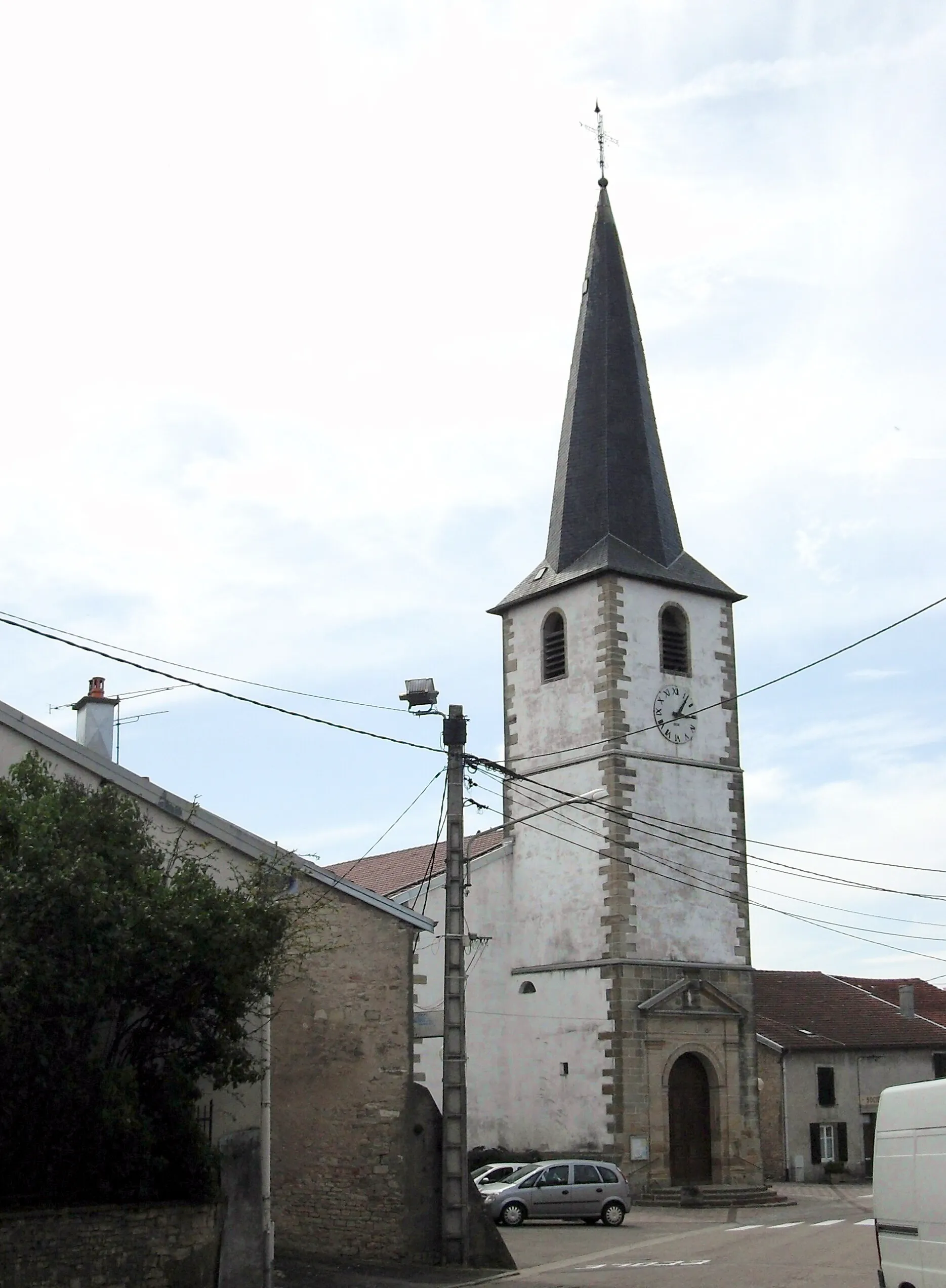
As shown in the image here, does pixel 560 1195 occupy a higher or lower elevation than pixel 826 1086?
lower

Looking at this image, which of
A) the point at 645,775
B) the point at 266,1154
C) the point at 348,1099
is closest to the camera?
the point at 266,1154

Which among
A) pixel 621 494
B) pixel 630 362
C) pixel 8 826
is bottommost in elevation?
pixel 8 826

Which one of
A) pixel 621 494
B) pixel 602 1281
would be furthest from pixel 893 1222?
pixel 621 494

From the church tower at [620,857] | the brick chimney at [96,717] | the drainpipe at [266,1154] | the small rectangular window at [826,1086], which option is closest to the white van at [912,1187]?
the drainpipe at [266,1154]

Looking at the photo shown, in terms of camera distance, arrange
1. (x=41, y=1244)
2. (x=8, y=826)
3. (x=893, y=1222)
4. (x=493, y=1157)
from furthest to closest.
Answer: (x=493, y=1157), (x=8, y=826), (x=41, y=1244), (x=893, y=1222)

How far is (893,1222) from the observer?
12430 millimetres

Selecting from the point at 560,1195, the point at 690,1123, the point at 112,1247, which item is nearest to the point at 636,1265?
the point at 560,1195

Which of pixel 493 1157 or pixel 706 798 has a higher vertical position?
pixel 706 798

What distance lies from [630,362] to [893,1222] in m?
26.5

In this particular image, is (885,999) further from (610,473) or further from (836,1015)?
(610,473)

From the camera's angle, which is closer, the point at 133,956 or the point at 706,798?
the point at 133,956

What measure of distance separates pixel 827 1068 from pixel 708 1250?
22.4 meters

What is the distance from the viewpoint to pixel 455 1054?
18.7 m

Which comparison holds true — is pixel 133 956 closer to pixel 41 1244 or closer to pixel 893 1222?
pixel 41 1244
